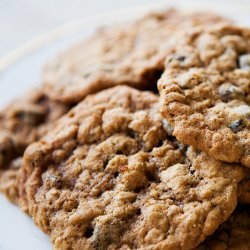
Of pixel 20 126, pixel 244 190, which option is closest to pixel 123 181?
pixel 244 190

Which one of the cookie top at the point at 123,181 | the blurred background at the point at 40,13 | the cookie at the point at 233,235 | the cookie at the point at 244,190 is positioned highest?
the blurred background at the point at 40,13

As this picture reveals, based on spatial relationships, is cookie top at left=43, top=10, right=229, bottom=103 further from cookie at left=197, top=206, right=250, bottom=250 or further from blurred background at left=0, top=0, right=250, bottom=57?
blurred background at left=0, top=0, right=250, bottom=57

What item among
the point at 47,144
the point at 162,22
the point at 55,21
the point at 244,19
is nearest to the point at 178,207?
the point at 47,144

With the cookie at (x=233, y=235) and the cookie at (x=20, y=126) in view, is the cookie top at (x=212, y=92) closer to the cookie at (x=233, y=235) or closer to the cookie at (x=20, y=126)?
the cookie at (x=233, y=235)

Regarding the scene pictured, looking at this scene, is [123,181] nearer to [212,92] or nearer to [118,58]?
[212,92]

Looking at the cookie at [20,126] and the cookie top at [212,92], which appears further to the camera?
the cookie at [20,126]

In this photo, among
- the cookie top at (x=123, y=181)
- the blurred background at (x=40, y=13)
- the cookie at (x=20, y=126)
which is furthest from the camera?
the blurred background at (x=40, y=13)

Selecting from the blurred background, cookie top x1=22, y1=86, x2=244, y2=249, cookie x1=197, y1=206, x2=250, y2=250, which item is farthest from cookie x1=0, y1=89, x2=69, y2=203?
the blurred background

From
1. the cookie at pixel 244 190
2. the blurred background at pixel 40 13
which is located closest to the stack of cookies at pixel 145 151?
the cookie at pixel 244 190
